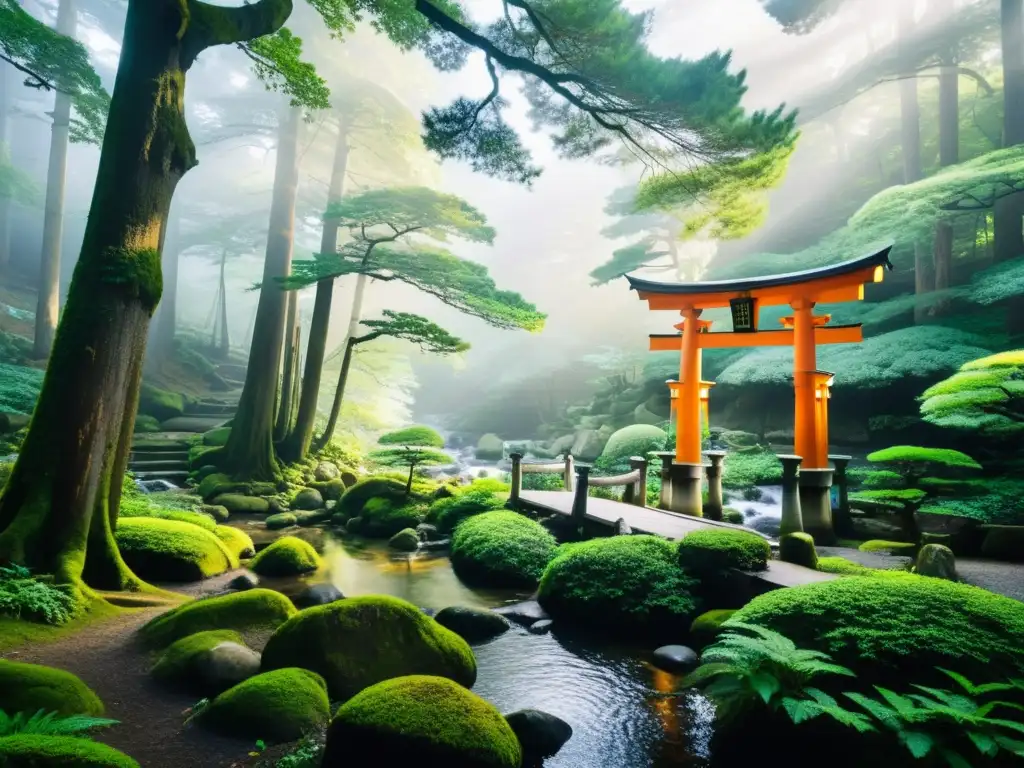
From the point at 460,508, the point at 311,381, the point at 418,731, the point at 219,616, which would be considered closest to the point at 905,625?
the point at 418,731

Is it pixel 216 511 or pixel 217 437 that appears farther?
pixel 217 437

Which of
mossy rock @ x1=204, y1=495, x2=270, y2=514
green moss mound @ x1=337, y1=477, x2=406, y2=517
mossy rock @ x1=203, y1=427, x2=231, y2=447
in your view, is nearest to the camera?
green moss mound @ x1=337, y1=477, x2=406, y2=517

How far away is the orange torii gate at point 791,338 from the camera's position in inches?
311

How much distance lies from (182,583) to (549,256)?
52.9 metres

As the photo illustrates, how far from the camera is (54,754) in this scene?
228 cm

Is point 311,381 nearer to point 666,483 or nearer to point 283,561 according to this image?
point 283,561

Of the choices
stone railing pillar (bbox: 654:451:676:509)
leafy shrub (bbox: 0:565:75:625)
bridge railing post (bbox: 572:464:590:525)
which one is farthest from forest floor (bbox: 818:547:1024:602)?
leafy shrub (bbox: 0:565:75:625)

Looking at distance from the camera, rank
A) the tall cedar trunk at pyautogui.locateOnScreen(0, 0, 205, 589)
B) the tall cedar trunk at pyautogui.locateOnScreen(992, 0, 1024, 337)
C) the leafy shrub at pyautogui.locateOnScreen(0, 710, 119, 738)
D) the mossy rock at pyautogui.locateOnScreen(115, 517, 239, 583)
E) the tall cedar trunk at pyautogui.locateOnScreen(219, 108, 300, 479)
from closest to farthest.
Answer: the leafy shrub at pyautogui.locateOnScreen(0, 710, 119, 738)
the tall cedar trunk at pyautogui.locateOnScreen(0, 0, 205, 589)
the mossy rock at pyautogui.locateOnScreen(115, 517, 239, 583)
the tall cedar trunk at pyautogui.locateOnScreen(219, 108, 300, 479)
the tall cedar trunk at pyautogui.locateOnScreen(992, 0, 1024, 337)

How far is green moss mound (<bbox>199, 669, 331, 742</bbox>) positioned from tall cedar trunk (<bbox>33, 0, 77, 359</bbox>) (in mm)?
19594

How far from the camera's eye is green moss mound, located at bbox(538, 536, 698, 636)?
5.77 meters

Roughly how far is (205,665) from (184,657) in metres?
0.23

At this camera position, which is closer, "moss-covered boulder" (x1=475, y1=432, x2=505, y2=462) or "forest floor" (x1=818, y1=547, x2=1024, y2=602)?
"forest floor" (x1=818, y1=547, x2=1024, y2=602)

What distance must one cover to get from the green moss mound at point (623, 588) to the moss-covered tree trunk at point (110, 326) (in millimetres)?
4647

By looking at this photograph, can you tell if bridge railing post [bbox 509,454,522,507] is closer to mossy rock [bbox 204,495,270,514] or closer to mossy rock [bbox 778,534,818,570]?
mossy rock [bbox 778,534,818,570]
